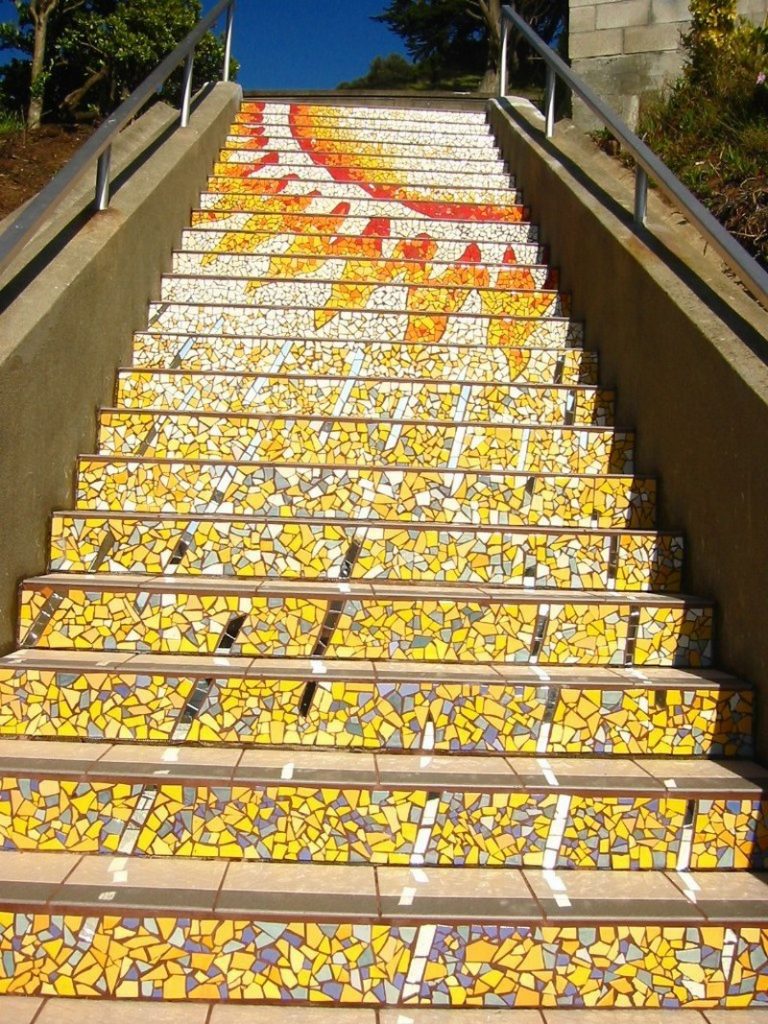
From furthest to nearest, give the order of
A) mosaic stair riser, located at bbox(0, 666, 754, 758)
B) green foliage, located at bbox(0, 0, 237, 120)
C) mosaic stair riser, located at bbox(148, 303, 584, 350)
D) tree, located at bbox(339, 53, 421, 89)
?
tree, located at bbox(339, 53, 421, 89)
green foliage, located at bbox(0, 0, 237, 120)
mosaic stair riser, located at bbox(148, 303, 584, 350)
mosaic stair riser, located at bbox(0, 666, 754, 758)

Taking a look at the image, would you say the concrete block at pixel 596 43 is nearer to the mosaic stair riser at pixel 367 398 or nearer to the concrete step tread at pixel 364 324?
the concrete step tread at pixel 364 324

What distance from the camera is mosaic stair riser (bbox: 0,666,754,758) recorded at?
2488 millimetres

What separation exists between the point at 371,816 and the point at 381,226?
3878mm

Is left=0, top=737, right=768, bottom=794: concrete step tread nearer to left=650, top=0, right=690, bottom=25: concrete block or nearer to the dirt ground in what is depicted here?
the dirt ground

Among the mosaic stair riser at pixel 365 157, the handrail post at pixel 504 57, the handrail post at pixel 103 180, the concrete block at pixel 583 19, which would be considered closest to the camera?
the handrail post at pixel 103 180

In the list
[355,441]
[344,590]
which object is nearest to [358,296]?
[355,441]

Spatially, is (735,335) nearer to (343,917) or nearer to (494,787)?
(494,787)

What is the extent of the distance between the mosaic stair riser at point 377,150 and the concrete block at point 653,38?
182cm

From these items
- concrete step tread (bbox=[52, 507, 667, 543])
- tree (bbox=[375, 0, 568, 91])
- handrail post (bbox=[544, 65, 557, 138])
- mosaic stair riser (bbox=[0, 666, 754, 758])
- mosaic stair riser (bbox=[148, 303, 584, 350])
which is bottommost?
mosaic stair riser (bbox=[0, 666, 754, 758])

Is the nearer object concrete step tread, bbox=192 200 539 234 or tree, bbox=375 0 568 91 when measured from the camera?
concrete step tread, bbox=192 200 539 234

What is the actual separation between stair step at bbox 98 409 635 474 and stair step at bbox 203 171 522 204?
256 cm

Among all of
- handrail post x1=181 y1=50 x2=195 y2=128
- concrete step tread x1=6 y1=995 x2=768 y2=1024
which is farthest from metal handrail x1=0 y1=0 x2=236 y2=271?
concrete step tread x1=6 y1=995 x2=768 y2=1024

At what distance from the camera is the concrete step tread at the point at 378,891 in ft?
6.54

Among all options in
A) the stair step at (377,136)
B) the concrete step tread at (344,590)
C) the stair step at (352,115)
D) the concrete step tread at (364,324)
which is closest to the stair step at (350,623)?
the concrete step tread at (344,590)
